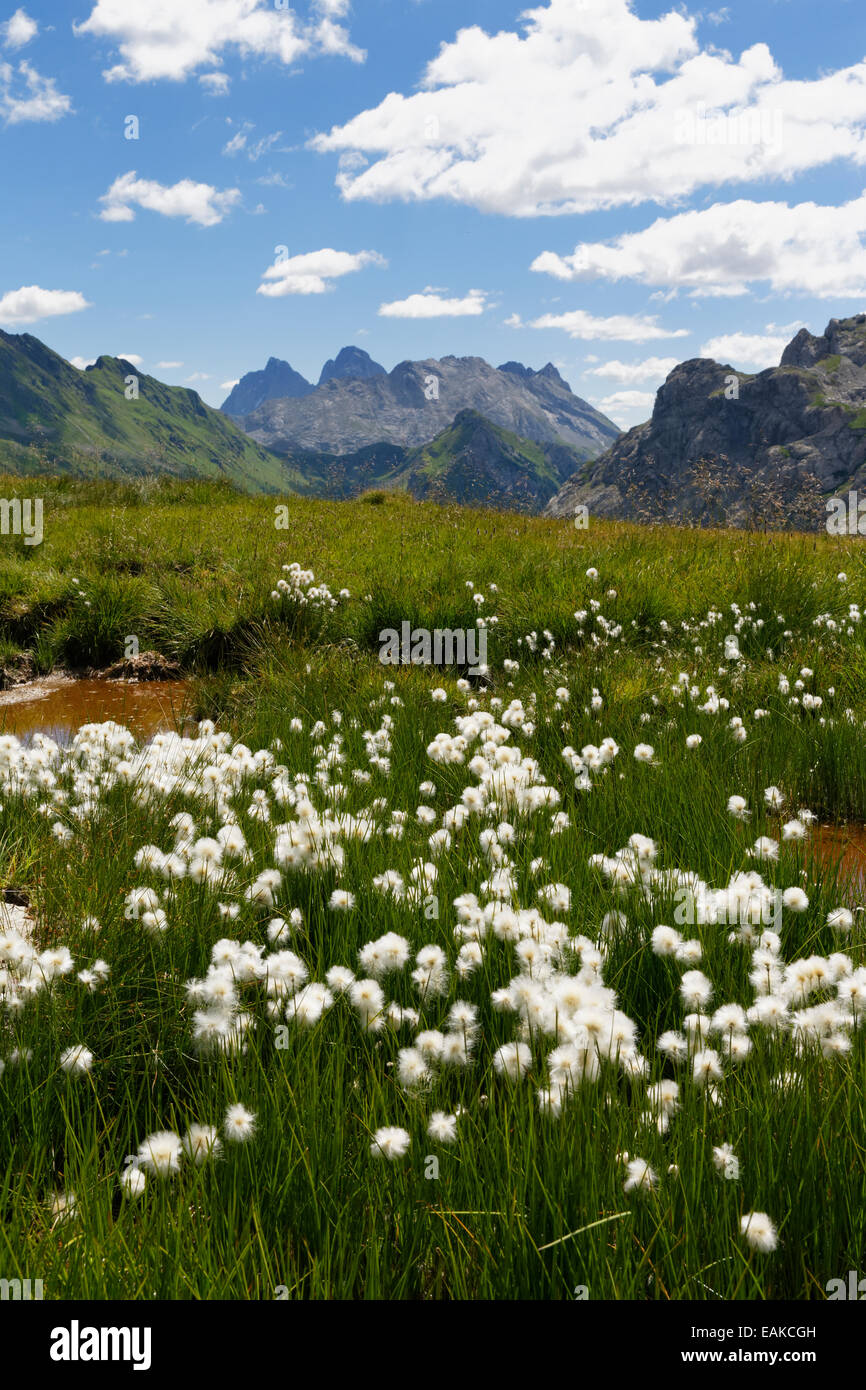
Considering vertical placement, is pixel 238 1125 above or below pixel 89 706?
below

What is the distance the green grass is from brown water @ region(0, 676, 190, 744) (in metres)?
1.45

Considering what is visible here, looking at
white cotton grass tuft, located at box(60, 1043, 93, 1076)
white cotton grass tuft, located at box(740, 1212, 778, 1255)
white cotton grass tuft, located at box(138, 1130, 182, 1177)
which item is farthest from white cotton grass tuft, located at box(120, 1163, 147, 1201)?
white cotton grass tuft, located at box(740, 1212, 778, 1255)

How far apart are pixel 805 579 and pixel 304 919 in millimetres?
7835

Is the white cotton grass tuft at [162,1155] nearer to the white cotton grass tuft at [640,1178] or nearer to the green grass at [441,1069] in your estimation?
the green grass at [441,1069]

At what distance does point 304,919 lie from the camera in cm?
331

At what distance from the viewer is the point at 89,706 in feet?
28.1

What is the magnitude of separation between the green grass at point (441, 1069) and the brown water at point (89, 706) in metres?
1.45

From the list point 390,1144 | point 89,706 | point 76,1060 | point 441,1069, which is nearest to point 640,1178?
point 390,1144

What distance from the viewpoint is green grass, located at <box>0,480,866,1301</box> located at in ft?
5.93

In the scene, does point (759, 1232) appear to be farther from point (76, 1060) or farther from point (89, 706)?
point (89, 706)

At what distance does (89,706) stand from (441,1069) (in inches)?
285

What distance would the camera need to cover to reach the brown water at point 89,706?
298 inches

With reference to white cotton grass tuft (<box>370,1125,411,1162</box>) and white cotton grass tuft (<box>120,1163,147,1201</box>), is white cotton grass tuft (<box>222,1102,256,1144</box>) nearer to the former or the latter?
white cotton grass tuft (<box>120,1163,147,1201</box>)

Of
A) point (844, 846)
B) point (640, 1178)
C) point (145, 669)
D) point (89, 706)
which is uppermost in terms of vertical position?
point (145, 669)
